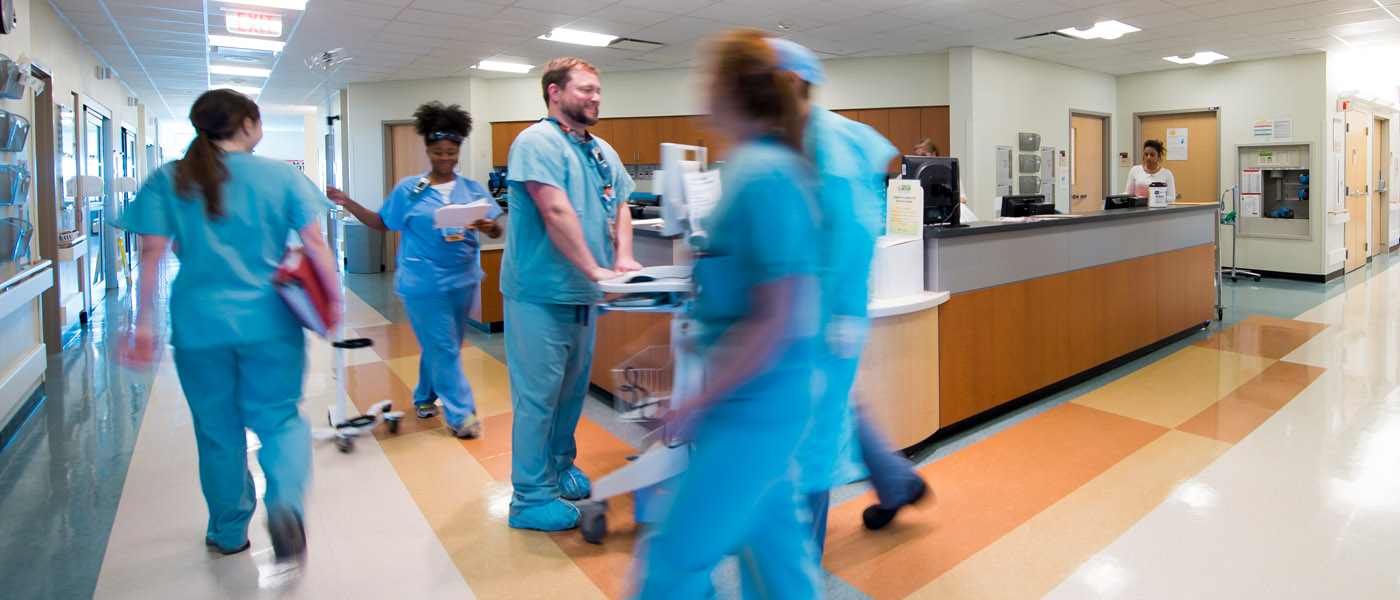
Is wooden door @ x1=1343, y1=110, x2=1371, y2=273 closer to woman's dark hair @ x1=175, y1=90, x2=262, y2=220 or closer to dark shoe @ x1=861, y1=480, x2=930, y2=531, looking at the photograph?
dark shoe @ x1=861, y1=480, x2=930, y2=531

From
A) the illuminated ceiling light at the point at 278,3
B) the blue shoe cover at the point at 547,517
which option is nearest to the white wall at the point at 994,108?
the illuminated ceiling light at the point at 278,3

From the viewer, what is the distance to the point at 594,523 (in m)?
2.56

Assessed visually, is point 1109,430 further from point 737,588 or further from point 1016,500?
point 737,588

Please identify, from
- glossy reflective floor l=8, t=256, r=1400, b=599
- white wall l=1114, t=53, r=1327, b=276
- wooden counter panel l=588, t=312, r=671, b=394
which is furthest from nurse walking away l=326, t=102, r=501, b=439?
white wall l=1114, t=53, r=1327, b=276

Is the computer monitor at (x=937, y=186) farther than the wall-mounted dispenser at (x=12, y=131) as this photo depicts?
No

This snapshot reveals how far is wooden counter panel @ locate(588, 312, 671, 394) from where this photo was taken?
3873 millimetres

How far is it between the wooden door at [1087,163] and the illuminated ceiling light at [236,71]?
10.5 metres

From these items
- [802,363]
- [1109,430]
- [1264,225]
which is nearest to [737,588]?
[802,363]

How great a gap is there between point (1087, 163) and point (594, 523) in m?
10.3

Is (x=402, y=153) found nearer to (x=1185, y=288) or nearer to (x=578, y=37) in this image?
(x=578, y=37)

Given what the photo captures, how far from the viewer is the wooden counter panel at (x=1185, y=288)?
5.46 m

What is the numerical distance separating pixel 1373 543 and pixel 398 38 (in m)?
8.04

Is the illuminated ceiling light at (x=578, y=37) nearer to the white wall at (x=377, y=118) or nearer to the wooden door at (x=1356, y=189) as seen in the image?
the white wall at (x=377, y=118)

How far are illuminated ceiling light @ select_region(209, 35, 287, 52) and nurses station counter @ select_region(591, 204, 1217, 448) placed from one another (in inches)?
231
